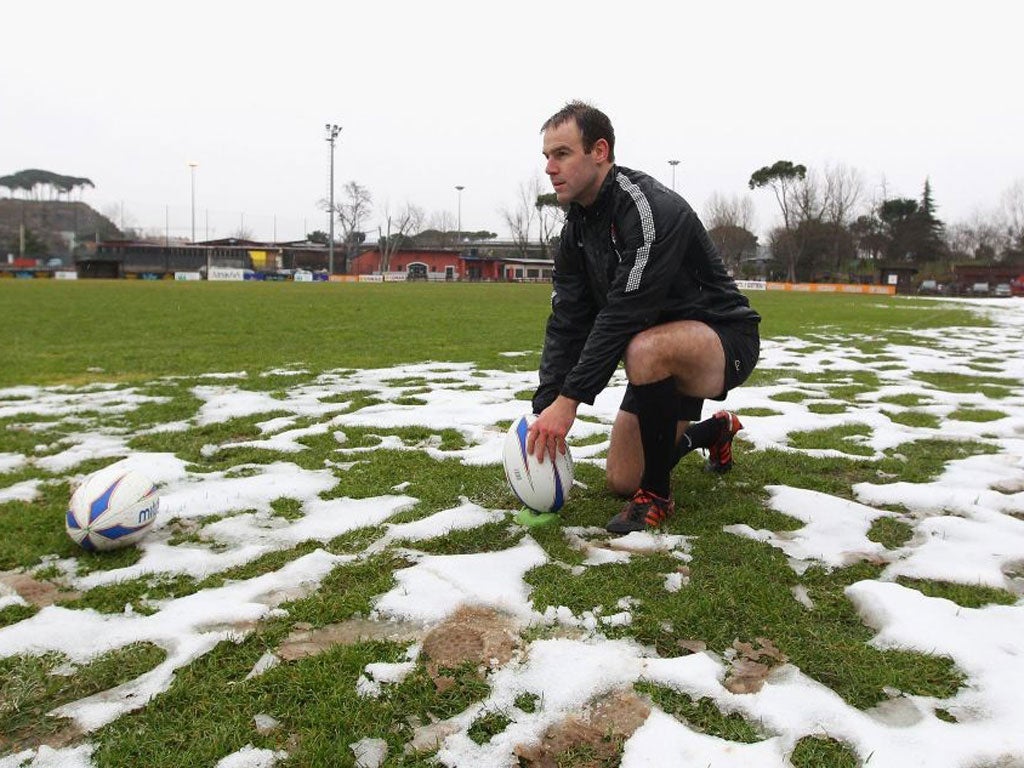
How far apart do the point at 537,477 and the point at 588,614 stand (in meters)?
0.90

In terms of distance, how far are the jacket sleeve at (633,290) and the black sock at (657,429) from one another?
10.3 inches

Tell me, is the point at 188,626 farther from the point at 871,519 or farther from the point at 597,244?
the point at 871,519

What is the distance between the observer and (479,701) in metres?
1.89

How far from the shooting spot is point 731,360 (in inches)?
132

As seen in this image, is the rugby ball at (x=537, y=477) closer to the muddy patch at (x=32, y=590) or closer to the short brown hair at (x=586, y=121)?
the short brown hair at (x=586, y=121)

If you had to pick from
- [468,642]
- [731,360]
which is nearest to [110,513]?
[468,642]

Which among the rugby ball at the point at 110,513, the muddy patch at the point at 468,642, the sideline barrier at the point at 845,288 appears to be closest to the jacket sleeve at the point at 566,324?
the muddy patch at the point at 468,642

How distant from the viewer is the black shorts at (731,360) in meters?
3.36

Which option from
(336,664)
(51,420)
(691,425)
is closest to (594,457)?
(691,425)

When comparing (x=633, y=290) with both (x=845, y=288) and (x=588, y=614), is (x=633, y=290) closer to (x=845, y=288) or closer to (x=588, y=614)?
(x=588, y=614)

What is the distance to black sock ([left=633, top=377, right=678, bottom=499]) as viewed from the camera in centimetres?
321

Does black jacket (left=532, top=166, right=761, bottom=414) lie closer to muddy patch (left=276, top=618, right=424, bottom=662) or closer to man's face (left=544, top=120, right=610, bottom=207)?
man's face (left=544, top=120, right=610, bottom=207)

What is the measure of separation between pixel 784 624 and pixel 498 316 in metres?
15.1

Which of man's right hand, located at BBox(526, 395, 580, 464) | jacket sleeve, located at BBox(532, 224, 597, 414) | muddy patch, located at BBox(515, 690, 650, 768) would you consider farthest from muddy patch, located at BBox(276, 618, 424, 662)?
jacket sleeve, located at BBox(532, 224, 597, 414)
